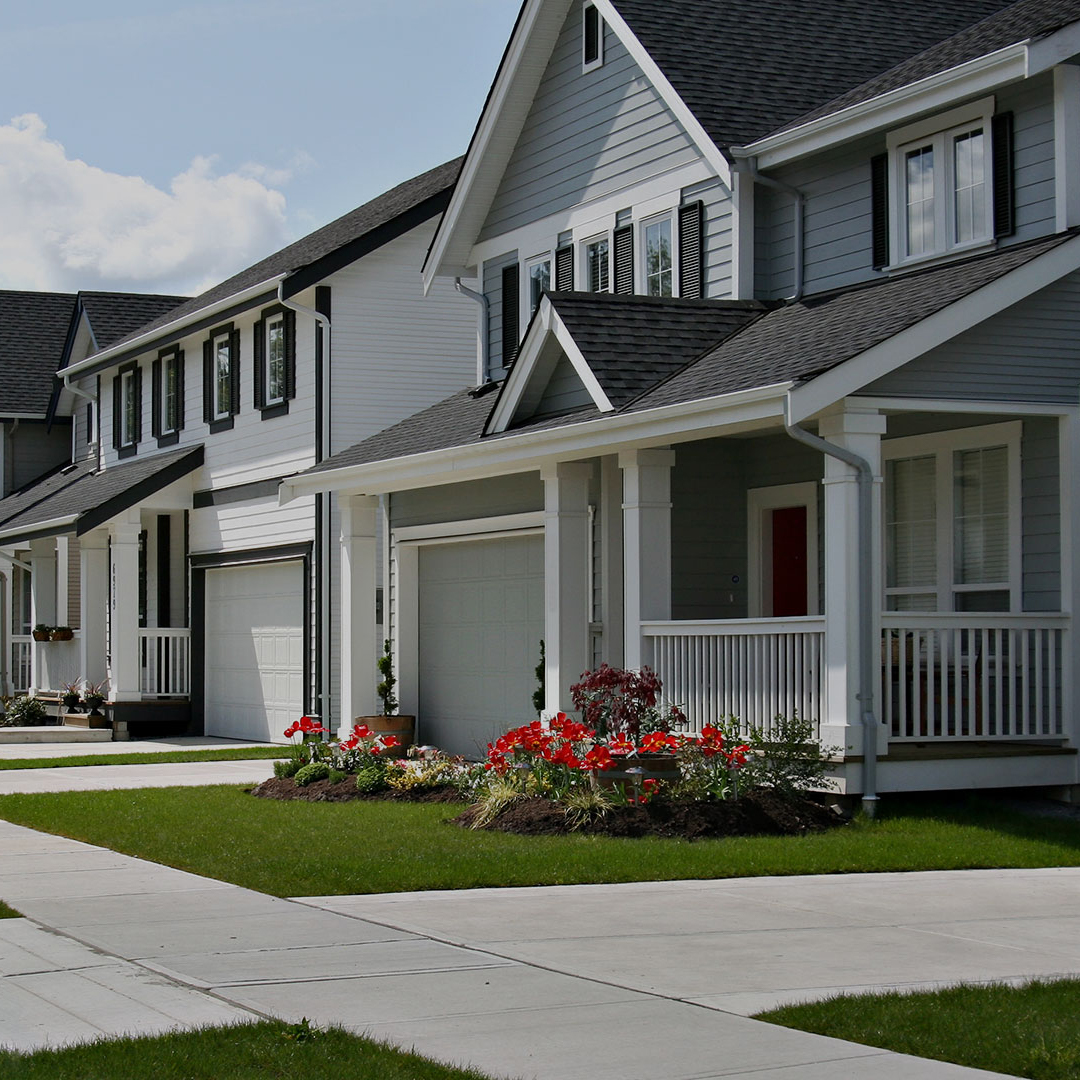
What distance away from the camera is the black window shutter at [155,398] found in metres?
29.6

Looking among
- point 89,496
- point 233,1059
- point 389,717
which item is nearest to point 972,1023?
point 233,1059

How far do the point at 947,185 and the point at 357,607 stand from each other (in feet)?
27.5

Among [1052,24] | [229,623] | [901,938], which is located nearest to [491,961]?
[901,938]

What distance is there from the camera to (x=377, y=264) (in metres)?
24.5

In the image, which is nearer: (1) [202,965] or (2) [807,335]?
→ (1) [202,965]

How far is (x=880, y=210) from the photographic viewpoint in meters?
15.7

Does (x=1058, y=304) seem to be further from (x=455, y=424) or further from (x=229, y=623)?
(x=229, y=623)

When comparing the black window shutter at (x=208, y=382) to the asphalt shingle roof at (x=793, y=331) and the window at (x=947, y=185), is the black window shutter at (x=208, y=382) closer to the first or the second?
the asphalt shingle roof at (x=793, y=331)

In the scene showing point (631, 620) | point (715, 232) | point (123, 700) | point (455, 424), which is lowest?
point (123, 700)

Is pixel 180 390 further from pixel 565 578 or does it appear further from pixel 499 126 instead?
pixel 565 578

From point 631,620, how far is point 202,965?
7592mm

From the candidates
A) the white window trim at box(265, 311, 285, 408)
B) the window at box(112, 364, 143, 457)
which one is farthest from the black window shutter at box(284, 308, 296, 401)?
the window at box(112, 364, 143, 457)

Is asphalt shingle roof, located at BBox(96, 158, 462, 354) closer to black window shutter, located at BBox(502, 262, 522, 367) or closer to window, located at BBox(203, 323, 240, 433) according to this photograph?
window, located at BBox(203, 323, 240, 433)

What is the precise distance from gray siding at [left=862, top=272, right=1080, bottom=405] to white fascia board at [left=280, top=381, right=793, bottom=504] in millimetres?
1017
